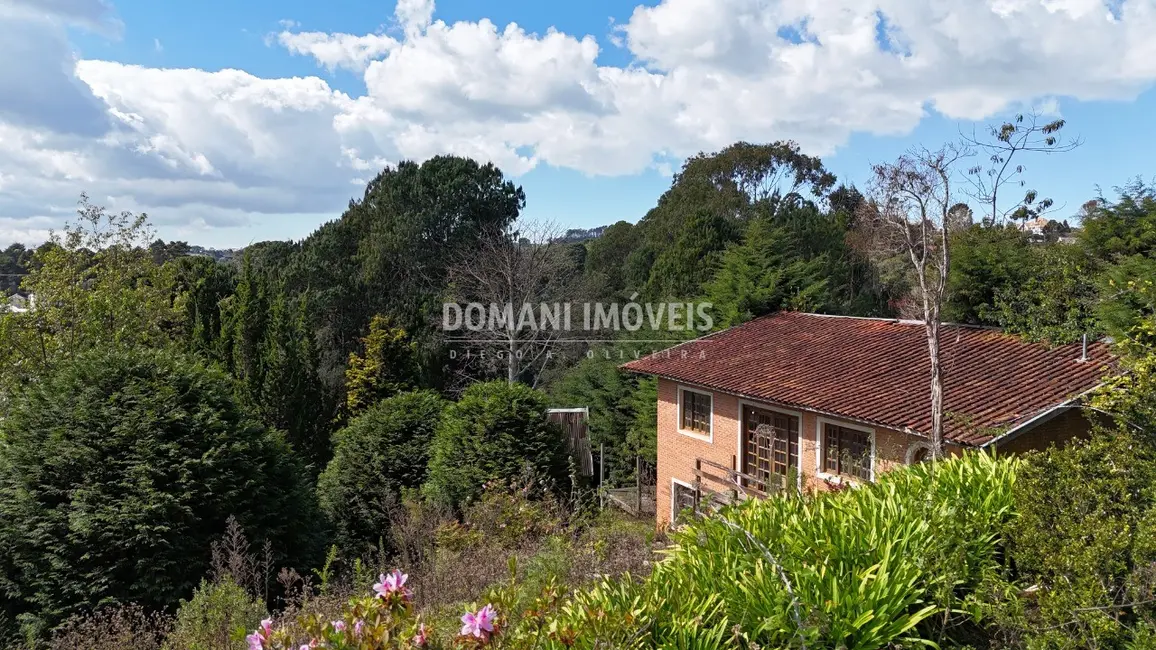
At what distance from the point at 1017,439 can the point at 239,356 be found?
873 inches

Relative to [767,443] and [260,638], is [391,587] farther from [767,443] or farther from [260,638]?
[767,443]

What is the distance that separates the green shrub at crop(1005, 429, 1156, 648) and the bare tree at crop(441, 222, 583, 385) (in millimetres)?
21793

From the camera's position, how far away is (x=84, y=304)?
→ 19.8 metres

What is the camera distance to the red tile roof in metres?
11.5

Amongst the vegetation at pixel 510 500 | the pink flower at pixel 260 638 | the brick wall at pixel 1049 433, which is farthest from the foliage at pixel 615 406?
the pink flower at pixel 260 638

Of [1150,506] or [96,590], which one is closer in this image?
[1150,506]

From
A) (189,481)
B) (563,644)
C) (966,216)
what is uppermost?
(966,216)

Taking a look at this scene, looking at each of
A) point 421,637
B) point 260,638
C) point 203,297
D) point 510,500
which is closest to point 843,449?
Result: point 510,500

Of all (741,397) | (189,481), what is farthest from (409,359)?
(189,481)

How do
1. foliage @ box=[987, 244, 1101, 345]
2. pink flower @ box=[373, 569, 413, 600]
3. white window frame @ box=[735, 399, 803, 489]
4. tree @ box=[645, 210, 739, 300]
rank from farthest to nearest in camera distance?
tree @ box=[645, 210, 739, 300]
white window frame @ box=[735, 399, 803, 489]
foliage @ box=[987, 244, 1101, 345]
pink flower @ box=[373, 569, 413, 600]

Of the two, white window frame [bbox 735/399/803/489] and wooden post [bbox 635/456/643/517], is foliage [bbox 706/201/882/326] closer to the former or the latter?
wooden post [bbox 635/456/643/517]

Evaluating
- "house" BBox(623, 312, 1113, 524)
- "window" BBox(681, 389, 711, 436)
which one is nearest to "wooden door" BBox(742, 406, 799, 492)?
"house" BBox(623, 312, 1113, 524)

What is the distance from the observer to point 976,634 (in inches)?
187

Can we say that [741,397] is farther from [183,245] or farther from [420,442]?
[183,245]
